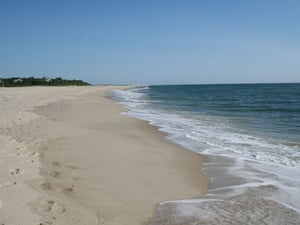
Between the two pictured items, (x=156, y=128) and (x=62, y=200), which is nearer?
(x=62, y=200)

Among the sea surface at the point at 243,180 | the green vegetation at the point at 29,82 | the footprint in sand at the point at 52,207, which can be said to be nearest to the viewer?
the footprint in sand at the point at 52,207

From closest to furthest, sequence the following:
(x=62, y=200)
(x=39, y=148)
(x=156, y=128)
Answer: (x=62, y=200), (x=39, y=148), (x=156, y=128)

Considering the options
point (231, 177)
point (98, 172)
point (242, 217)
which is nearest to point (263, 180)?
point (231, 177)

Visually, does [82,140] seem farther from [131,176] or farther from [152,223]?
[152,223]

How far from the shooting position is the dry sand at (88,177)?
15.2 feet

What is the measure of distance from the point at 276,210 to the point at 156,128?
29.6 feet

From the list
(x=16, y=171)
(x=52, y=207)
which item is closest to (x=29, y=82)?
(x=16, y=171)

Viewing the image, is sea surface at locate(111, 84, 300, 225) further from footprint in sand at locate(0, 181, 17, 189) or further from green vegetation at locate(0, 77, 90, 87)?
green vegetation at locate(0, 77, 90, 87)

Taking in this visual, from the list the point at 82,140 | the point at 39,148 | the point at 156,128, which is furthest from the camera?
the point at 156,128

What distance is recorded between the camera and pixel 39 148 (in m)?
8.38

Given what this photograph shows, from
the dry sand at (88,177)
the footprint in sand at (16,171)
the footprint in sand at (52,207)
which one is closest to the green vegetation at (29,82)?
the dry sand at (88,177)

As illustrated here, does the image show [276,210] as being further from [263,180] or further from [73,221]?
[73,221]

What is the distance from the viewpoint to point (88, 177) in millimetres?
6402

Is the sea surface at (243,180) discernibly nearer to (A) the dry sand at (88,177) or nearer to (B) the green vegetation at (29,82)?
(A) the dry sand at (88,177)
